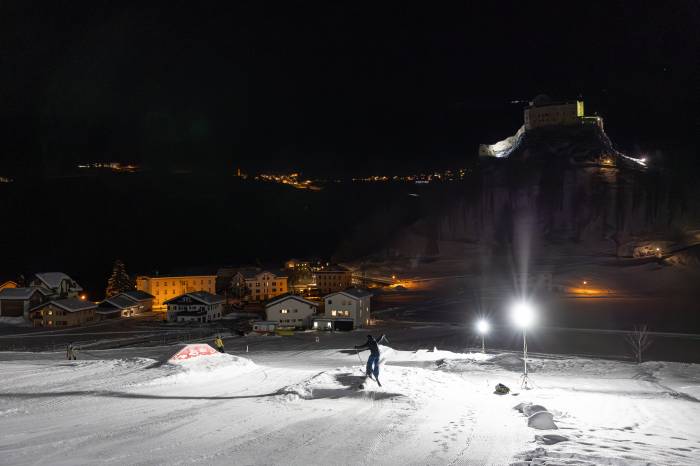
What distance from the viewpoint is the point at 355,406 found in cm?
986

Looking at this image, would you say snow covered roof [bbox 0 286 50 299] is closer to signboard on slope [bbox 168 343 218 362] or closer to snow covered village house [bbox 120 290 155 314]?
snow covered village house [bbox 120 290 155 314]

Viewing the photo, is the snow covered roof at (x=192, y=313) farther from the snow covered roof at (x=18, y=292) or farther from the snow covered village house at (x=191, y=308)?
the snow covered roof at (x=18, y=292)

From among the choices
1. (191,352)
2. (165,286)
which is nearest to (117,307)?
(165,286)

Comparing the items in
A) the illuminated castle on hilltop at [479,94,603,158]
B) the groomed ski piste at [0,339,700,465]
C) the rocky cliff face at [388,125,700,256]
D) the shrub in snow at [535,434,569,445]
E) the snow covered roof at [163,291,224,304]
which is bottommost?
the snow covered roof at [163,291,224,304]

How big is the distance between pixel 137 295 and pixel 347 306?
2732 cm

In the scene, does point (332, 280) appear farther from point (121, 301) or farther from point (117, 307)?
point (117, 307)

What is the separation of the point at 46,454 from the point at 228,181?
135481 mm

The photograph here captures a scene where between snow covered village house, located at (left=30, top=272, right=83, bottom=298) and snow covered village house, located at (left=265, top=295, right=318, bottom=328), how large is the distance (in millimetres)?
26312

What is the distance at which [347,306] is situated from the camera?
48375 millimetres

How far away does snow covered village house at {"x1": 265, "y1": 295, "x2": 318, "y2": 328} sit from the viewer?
48906 millimetres

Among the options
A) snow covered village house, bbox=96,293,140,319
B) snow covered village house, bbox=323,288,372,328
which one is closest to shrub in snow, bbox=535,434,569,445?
snow covered village house, bbox=323,288,372,328

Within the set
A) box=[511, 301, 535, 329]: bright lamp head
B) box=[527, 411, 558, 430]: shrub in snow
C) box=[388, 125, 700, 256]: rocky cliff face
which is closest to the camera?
box=[527, 411, 558, 430]: shrub in snow

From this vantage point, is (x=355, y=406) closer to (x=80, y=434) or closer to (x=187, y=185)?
(x=80, y=434)

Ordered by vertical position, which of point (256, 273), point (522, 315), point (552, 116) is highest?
point (552, 116)
